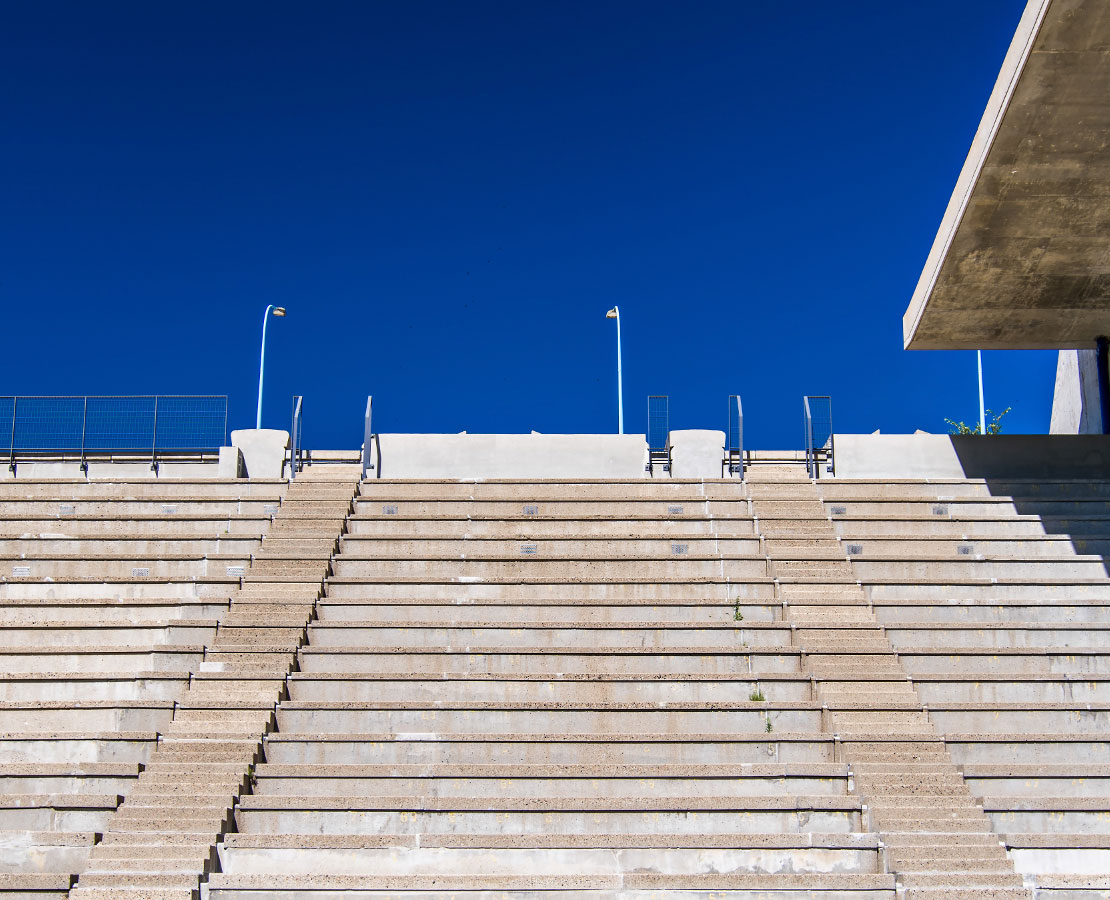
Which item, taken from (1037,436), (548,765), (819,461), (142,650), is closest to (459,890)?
(548,765)

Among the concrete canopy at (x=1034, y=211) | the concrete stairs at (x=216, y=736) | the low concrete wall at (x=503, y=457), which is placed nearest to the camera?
the concrete stairs at (x=216, y=736)

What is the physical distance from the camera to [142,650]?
1071 centimetres

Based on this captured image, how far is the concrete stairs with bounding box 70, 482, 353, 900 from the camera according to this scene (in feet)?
26.9

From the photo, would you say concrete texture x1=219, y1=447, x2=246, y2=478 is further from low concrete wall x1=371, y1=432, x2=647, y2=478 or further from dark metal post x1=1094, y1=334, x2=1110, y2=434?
dark metal post x1=1094, y1=334, x2=1110, y2=434

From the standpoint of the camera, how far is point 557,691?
10250mm

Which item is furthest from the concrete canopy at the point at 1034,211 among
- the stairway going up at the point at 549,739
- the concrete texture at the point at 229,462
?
the concrete texture at the point at 229,462

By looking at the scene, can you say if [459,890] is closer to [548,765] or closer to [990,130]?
[548,765]

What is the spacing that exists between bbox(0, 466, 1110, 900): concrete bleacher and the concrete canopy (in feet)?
7.89

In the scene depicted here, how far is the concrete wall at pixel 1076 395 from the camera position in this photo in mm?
17906

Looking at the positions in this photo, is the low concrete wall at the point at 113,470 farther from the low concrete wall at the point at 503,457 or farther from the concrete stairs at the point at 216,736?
the concrete stairs at the point at 216,736

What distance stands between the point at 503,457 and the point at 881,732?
25.8ft

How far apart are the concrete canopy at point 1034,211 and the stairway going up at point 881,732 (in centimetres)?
356

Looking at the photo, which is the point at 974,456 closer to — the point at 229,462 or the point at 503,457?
the point at 503,457

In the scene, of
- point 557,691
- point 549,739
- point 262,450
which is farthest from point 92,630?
point 262,450
